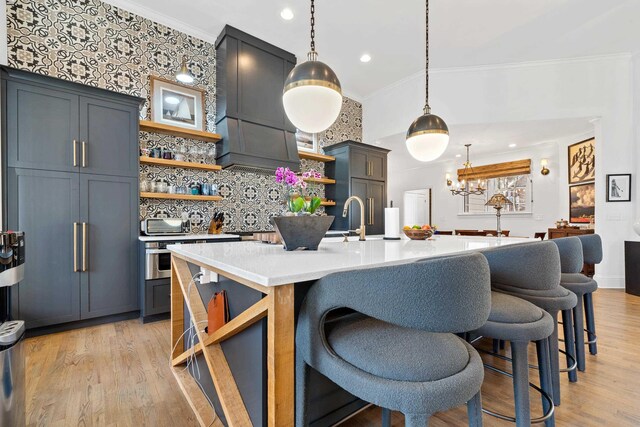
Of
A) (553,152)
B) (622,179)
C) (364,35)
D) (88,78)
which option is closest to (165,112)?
(88,78)

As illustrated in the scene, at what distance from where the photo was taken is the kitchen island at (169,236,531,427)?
92cm

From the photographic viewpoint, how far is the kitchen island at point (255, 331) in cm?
92

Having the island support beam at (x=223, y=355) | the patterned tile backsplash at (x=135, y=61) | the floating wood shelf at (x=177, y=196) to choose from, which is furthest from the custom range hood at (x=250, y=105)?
the island support beam at (x=223, y=355)

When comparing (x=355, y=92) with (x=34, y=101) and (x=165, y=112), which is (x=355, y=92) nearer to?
(x=165, y=112)

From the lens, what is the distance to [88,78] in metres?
3.21

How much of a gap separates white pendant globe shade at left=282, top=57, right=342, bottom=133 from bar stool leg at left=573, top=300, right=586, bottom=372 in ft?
6.83

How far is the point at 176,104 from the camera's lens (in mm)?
3750

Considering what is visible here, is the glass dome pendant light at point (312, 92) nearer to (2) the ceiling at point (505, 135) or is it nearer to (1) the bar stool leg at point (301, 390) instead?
(1) the bar stool leg at point (301, 390)

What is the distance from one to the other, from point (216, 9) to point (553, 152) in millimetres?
7041

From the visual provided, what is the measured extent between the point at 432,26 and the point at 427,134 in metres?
2.31

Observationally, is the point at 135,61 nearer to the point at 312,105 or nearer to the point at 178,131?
the point at 178,131

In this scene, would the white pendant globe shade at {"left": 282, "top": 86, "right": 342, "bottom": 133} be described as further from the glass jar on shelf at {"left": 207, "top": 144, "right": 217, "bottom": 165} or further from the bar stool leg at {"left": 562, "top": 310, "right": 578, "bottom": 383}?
the glass jar on shelf at {"left": 207, "top": 144, "right": 217, "bottom": 165}

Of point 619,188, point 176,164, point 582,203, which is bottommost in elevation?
point 582,203

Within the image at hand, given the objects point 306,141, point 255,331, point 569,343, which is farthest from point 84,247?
point 569,343
